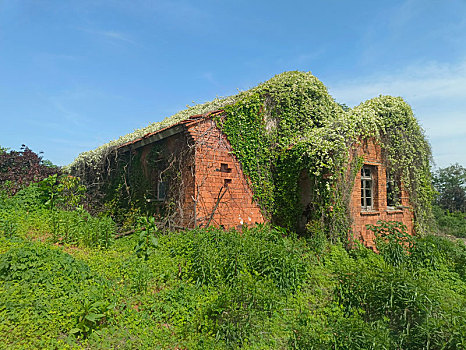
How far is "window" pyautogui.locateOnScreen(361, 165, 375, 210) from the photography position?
10867 millimetres

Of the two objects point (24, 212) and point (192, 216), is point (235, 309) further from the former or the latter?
point (24, 212)

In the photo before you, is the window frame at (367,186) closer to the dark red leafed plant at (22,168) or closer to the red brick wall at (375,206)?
the red brick wall at (375,206)

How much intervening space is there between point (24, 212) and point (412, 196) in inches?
530

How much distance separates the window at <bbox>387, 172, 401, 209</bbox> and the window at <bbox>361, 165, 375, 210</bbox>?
4.37 feet

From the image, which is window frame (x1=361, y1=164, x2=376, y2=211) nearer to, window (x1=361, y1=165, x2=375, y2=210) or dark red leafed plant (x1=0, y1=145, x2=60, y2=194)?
window (x1=361, y1=165, x2=375, y2=210)

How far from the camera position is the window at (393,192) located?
11984 mm

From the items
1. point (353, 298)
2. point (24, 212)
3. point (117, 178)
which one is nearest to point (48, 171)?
point (117, 178)

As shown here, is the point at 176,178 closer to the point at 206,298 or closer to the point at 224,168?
the point at 224,168

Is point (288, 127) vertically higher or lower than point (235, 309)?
higher

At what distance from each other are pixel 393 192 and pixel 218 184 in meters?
7.07

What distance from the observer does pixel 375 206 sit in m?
10.9

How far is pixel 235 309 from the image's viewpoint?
4.77 m

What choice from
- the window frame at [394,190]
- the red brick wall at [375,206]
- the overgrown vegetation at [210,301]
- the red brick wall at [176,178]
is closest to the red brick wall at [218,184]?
the red brick wall at [176,178]

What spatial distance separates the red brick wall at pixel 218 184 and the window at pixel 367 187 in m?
3.84
